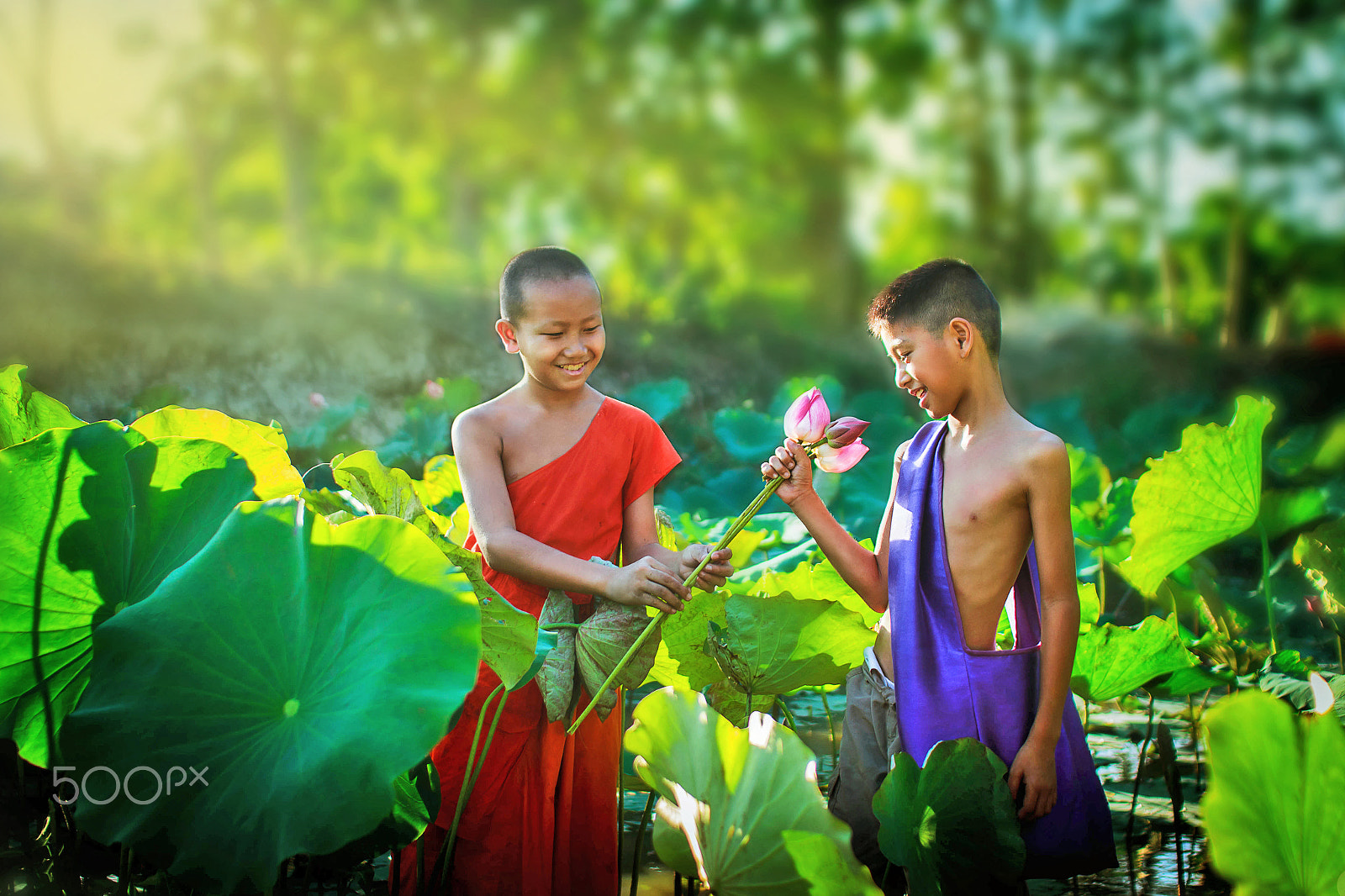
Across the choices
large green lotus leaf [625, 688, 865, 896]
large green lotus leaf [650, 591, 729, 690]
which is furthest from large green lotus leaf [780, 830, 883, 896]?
large green lotus leaf [650, 591, 729, 690]

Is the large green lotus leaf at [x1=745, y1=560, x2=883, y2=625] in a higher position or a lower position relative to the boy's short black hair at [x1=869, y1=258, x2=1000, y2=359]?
lower

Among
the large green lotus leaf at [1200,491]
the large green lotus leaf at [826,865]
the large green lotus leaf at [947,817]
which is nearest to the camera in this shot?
the large green lotus leaf at [826,865]

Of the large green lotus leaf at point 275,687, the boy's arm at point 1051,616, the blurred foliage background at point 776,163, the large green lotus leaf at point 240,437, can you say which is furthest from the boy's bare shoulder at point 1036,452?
the blurred foliage background at point 776,163

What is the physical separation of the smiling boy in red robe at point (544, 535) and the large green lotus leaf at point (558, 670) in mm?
44

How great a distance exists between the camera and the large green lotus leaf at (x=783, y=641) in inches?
49.6

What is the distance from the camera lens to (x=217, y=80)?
39.6 ft

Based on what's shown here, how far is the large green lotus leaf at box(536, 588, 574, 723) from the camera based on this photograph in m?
1.23

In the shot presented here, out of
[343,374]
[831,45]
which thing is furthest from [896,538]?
[831,45]

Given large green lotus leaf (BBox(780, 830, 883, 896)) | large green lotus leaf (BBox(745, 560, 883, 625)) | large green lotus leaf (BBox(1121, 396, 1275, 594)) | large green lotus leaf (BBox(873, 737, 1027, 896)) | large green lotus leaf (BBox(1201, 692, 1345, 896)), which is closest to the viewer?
large green lotus leaf (BBox(1201, 692, 1345, 896))

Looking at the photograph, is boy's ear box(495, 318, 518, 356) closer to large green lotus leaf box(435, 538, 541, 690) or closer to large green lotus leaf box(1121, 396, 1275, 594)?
large green lotus leaf box(435, 538, 541, 690)

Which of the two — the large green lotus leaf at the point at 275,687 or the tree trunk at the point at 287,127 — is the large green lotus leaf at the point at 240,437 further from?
the tree trunk at the point at 287,127

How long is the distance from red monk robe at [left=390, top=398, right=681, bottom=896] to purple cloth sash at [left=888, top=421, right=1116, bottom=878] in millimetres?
369

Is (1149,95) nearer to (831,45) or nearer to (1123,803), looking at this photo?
(831,45)

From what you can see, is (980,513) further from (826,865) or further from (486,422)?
(486,422)
